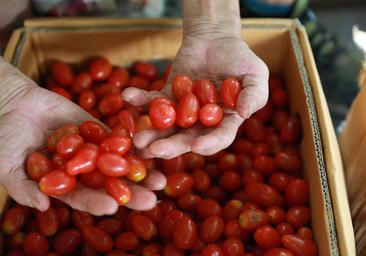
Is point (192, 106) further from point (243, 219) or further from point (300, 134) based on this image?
point (300, 134)

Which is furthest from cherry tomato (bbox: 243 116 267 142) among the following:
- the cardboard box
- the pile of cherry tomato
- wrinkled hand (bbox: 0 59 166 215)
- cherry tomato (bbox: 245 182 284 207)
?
wrinkled hand (bbox: 0 59 166 215)

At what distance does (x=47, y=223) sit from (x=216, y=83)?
0.58 metres

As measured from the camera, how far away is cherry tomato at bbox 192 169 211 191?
4.43 ft

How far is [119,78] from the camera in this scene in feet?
5.32

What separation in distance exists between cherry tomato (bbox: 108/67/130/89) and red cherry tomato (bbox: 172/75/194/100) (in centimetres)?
50

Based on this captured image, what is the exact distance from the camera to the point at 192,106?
1.08 metres

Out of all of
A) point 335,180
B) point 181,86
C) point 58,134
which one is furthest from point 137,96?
point 335,180

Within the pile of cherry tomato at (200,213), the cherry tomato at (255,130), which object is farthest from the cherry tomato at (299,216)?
the cherry tomato at (255,130)

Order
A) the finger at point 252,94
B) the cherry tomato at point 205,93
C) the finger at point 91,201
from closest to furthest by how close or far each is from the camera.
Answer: the finger at point 91,201 → the finger at point 252,94 → the cherry tomato at point 205,93

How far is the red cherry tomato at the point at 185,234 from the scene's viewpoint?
45.6 inches

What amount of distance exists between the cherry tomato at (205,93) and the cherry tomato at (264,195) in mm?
314

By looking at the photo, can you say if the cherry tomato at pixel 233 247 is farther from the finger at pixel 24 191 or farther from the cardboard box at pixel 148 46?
the finger at pixel 24 191

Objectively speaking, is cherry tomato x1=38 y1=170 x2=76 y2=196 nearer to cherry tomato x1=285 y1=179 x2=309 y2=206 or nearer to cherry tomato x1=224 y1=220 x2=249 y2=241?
cherry tomato x1=224 y1=220 x2=249 y2=241

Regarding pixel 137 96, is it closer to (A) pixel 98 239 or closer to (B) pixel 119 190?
(B) pixel 119 190
